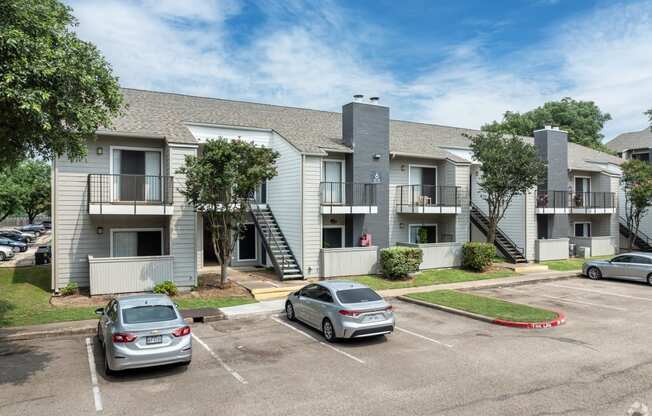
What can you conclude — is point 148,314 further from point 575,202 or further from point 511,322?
point 575,202

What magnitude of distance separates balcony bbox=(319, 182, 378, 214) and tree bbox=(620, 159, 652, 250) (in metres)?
19.9

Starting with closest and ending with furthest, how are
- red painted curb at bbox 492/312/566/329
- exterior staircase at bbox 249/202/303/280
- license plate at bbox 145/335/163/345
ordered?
license plate at bbox 145/335/163/345 < red painted curb at bbox 492/312/566/329 < exterior staircase at bbox 249/202/303/280

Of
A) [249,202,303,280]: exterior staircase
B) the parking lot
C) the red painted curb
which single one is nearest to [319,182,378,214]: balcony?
[249,202,303,280]: exterior staircase

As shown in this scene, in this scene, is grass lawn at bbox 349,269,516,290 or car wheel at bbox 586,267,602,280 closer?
grass lawn at bbox 349,269,516,290

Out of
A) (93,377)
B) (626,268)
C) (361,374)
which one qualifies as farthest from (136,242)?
(626,268)

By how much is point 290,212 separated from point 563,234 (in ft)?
62.2

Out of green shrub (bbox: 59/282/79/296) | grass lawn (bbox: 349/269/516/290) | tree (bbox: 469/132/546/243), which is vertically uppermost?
tree (bbox: 469/132/546/243)

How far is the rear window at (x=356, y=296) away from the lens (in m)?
12.3

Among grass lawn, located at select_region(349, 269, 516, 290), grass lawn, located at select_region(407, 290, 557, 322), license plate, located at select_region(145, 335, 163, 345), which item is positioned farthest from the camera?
grass lawn, located at select_region(349, 269, 516, 290)

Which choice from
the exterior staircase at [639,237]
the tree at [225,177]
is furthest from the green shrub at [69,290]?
the exterior staircase at [639,237]

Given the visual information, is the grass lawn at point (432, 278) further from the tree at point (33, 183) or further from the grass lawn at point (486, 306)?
the tree at point (33, 183)

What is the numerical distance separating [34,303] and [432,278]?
1624 cm

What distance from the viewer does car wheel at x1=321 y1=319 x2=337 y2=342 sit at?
Result: 12117 mm

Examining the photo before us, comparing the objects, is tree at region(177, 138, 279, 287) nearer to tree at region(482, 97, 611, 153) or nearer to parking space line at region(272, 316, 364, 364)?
parking space line at region(272, 316, 364, 364)
